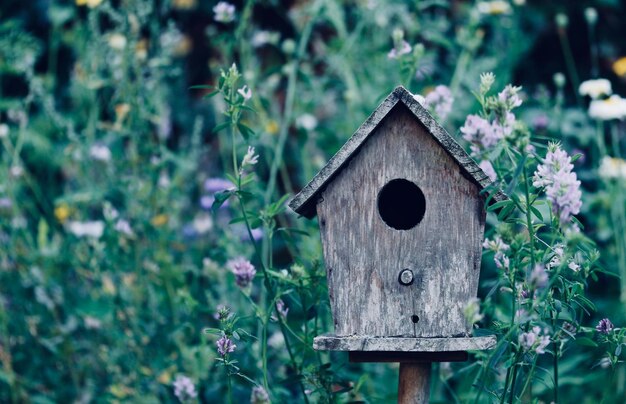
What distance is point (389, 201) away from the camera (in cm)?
233

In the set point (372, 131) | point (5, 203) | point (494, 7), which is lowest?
point (372, 131)

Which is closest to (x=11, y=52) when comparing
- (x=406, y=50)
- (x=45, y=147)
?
(x=45, y=147)

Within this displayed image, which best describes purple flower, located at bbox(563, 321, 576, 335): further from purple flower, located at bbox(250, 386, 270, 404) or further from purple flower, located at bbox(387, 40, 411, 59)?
purple flower, located at bbox(387, 40, 411, 59)

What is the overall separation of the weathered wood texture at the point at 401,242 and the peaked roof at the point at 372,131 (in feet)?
0.14

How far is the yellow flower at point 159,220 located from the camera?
355 centimetres

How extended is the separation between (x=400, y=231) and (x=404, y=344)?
0.29 meters

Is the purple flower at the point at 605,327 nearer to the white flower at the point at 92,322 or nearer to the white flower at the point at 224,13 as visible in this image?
the white flower at the point at 224,13

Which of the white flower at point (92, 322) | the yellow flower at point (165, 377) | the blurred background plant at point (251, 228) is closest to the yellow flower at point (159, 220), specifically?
the blurred background plant at point (251, 228)

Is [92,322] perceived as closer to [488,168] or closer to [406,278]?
[406,278]

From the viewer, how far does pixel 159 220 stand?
3.59 m

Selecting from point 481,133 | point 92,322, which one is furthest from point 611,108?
point 92,322

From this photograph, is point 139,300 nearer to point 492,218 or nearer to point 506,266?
point 492,218

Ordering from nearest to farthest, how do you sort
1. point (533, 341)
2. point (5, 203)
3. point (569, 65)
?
point (533, 341) < point (5, 203) < point (569, 65)

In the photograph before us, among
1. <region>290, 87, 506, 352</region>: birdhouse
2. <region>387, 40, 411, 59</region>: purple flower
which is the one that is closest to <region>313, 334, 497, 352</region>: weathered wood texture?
<region>290, 87, 506, 352</region>: birdhouse
